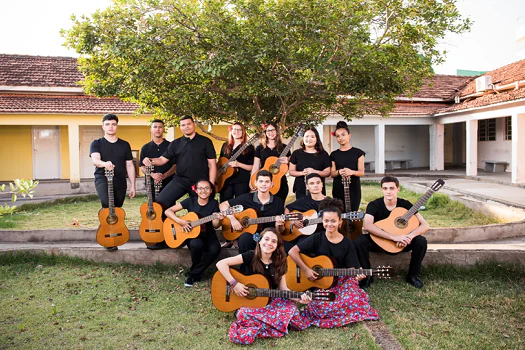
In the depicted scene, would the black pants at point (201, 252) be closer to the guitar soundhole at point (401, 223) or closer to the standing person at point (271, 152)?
the standing person at point (271, 152)

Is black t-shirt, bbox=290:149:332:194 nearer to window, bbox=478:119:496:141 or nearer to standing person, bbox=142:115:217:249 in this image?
standing person, bbox=142:115:217:249

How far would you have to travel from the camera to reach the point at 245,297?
4.64 m

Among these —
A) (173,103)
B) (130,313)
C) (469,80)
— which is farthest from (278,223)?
(469,80)

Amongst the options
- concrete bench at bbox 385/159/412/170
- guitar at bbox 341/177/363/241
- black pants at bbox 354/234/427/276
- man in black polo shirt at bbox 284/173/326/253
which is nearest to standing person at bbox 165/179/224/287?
man in black polo shirt at bbox 284/173/326/253

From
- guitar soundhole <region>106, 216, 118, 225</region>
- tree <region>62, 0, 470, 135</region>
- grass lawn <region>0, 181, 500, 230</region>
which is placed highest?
tree <region>62, 0, 470, 135</region>

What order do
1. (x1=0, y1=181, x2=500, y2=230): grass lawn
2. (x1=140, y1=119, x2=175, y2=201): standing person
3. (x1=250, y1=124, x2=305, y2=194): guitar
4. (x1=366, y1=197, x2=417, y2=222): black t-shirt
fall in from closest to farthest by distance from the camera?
(x1=366, y1=197, x2=417, y2=222): black t-shirt
(x1=250, y1=124, x2=305, y2=194): guitar
(x1=140, y1=119, x2=175, y2=201): standing person
(x1=0, y1=181, x2=500, y2=230): grass lawn

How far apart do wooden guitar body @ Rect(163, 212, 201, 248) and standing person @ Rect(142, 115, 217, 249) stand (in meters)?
0.43

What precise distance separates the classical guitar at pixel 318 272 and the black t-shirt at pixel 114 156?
2.90 m

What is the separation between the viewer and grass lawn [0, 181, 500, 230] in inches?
383

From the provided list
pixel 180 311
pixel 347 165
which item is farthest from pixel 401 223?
pixel 180 311

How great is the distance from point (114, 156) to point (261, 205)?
2.26 meters

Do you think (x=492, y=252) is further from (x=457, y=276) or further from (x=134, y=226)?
(x=134, y=226)

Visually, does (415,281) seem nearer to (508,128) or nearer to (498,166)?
(498,166)

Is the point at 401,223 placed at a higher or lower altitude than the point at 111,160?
lower
